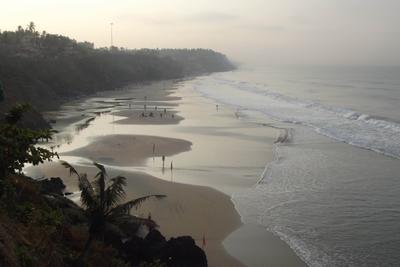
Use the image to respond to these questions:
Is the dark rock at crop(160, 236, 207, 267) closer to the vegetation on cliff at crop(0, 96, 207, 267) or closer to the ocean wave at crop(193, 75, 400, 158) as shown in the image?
the vegetation on cliff at crop(0, 96, 207, 267)

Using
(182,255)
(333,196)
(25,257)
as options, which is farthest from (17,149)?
(333,196)

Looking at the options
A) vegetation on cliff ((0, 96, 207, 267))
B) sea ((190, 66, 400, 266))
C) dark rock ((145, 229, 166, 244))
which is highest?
A: vegetation on cliff ((0, 96, 207, 267))

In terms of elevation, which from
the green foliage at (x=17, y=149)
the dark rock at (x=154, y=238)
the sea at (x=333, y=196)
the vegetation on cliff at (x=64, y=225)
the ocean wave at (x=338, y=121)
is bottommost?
the sea at (x=333, y=196)

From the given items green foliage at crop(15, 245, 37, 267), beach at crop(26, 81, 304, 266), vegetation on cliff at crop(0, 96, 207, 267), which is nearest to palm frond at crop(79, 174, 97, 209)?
vegetation on cliff at crop(0, 96, 207, 267)

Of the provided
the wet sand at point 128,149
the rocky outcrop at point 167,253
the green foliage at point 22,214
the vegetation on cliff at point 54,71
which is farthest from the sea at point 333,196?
the vegetation on cliff at point 54,71

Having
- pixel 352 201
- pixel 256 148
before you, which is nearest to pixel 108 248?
pixel 352 201

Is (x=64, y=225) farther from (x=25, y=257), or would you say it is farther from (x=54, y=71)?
(x=54, y=71)

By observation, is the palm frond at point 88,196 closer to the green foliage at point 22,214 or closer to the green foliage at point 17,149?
the green foliage at point 22,214

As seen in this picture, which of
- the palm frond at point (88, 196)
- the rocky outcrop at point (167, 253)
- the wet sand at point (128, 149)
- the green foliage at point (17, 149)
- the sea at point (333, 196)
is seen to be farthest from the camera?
the wet sand at point (128, 149)
